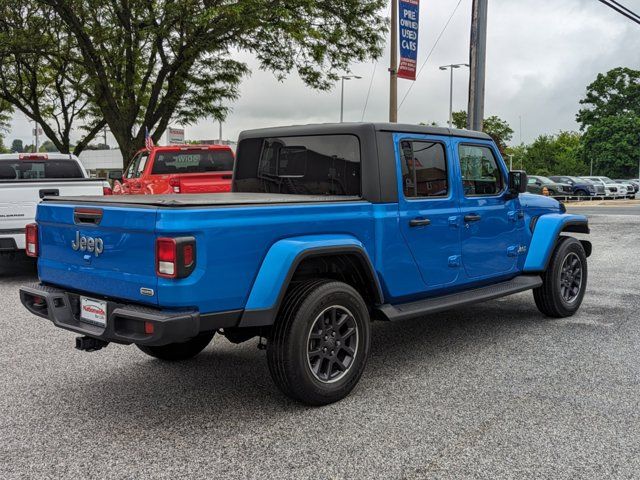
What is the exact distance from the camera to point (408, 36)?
14.4 meters

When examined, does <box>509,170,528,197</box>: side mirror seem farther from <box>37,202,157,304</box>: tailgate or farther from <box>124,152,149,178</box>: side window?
<box>124,152,149,178</box>: side window

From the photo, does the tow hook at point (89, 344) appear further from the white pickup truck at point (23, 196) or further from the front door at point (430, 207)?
the white pickup truck at point (23, 196)

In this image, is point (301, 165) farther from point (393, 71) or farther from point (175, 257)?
point (393, 71)

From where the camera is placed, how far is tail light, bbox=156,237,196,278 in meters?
3.54

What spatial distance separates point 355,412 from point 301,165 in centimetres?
203

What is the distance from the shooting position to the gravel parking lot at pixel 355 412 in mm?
3406

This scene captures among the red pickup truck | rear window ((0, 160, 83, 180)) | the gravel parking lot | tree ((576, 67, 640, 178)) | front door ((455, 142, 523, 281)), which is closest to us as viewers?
the gravel parking lot

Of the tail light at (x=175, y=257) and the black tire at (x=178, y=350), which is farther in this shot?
the black tire at (x=178, y=350)

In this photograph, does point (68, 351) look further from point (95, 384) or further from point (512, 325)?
point (512, 325)

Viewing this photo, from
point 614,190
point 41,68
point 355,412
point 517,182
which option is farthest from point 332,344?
point 614,190

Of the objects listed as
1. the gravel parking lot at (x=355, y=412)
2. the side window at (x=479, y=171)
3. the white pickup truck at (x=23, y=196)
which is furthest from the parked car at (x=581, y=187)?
the side window at (x=479, y=171)

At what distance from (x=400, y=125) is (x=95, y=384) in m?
2.92

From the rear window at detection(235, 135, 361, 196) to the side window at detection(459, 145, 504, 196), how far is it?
115 cm

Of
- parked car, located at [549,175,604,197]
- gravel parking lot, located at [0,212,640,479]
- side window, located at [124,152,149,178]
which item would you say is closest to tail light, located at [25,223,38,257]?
gravel parking lot, located at [0,212,640,479]
